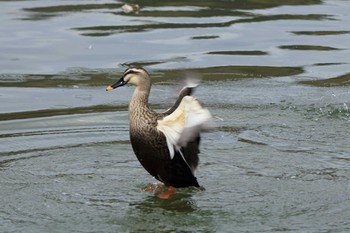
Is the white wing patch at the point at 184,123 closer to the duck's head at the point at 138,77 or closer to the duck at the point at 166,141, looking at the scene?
the duck at the point at 166,141

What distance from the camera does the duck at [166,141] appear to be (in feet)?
25.4

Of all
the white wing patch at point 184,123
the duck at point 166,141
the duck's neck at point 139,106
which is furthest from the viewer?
the duck's neck at point 139,106

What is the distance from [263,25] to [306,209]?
756 cm

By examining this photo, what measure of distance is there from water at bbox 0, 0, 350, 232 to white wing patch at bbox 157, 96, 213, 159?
1.63ft

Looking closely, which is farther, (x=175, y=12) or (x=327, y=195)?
(x=175, y=12)

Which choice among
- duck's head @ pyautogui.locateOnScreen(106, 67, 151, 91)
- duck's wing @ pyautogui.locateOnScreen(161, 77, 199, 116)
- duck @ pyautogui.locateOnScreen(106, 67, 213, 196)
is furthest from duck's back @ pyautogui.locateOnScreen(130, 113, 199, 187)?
duck's head @ pyautogui.locateOnScreen(106, 67, 151, 91)

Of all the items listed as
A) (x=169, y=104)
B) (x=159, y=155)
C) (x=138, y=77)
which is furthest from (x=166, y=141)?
(x=169, y=104)

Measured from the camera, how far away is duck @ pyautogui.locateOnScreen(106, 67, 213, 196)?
7754mm

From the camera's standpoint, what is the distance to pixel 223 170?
860 centimetres

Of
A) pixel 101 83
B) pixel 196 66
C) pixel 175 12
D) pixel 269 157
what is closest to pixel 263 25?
pixel 175 12

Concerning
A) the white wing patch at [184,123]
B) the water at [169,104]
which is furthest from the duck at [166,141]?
the water at [169,104]

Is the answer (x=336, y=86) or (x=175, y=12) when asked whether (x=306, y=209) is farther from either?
(x=175, y=12)

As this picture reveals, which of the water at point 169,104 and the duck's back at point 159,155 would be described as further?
the duck's back at point 159,155

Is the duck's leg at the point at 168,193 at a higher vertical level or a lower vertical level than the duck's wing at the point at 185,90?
lower
